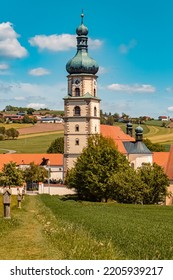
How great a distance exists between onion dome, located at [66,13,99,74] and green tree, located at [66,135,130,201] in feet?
53.7

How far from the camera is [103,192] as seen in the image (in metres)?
53.8

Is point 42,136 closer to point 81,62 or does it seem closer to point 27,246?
point 81,62

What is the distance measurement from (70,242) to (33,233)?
10.9 feet

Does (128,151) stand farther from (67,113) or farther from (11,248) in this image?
(11,248)

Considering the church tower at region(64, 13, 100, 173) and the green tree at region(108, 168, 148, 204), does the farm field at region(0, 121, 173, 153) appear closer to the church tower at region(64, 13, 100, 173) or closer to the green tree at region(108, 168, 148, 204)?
the church tower at region(64, 13, 100, 173)

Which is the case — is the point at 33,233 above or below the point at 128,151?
below

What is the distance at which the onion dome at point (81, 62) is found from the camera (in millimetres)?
70562

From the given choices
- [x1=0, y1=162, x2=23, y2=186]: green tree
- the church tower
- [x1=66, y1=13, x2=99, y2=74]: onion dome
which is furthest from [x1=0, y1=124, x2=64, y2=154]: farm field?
[x1=66, y1=13, x2=99, y2=74]: onion dome

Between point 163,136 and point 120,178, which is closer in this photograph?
point 120,178

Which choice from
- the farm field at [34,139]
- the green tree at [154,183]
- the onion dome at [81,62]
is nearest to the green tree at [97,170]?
the green tree at [154,183]

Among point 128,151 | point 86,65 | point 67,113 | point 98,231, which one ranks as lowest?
point 98,231

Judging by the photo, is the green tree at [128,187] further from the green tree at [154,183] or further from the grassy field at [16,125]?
the grassy field at [16,125]

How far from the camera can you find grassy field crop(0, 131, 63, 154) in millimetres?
126550
